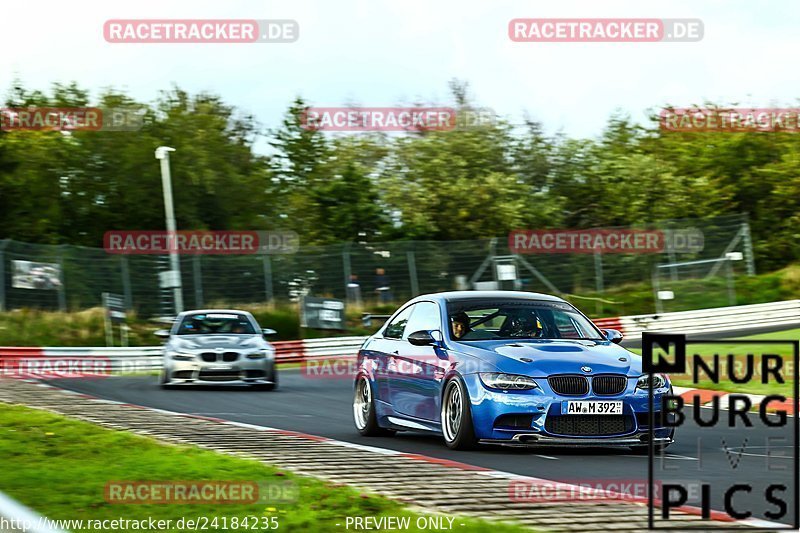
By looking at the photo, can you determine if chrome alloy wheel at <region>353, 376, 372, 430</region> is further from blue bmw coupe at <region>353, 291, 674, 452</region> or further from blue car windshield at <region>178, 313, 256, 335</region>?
blue car windshield at <region>178, 313, 256, 335</region>

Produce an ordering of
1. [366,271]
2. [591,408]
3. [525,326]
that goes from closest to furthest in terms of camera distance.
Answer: [591,408]
[525,326]
[366,271]

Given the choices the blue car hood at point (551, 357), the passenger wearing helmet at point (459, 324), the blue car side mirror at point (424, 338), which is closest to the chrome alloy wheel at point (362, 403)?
the blue car side mirror at point (424, 338)

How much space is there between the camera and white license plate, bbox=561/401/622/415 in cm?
1086

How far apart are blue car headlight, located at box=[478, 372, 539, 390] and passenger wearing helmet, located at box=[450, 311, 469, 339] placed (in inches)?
38.0

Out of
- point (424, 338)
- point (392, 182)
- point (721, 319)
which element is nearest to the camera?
point (424, 338)

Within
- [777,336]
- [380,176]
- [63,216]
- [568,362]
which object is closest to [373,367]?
[568,362]

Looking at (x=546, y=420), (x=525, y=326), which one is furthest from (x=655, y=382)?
(x=525, y=326)

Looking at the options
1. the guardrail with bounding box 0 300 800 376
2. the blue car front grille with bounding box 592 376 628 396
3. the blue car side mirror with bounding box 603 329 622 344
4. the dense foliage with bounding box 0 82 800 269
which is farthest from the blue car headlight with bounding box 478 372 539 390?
the dense foliage with bounding box 0 82 800 269

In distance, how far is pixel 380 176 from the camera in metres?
57.1

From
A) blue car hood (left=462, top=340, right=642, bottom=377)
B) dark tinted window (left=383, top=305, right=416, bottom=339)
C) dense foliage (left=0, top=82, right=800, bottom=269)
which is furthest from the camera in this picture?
dense foliage (left=0, top=82, right=800, bottom=269)

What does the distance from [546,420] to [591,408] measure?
0.38 metres

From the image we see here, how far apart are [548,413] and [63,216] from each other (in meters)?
38.3

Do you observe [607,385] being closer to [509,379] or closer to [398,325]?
[509,379]

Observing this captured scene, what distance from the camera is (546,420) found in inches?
429
